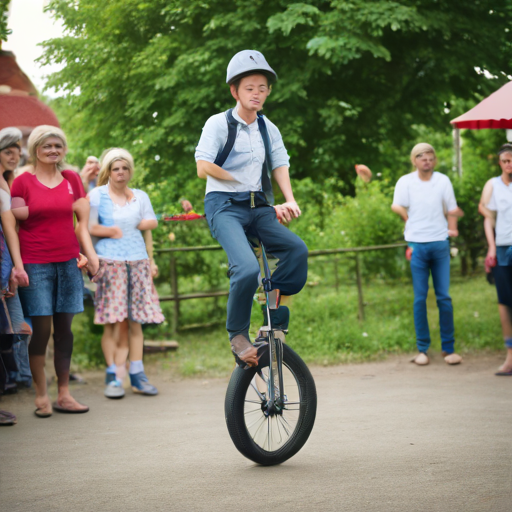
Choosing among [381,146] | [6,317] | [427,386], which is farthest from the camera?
[381,146]

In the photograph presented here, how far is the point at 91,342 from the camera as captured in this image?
8.39m

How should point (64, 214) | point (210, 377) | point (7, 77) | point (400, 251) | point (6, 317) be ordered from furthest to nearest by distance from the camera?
point (400, 251) → point (7, 77) → point (210, 377) → point (64, 214) → point (6, 317)

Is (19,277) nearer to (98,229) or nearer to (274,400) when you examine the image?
(98,229)

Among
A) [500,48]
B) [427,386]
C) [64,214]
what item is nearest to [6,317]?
[64,214]

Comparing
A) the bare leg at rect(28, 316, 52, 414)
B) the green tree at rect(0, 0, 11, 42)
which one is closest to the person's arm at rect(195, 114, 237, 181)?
the bare leg at rect(28, 316, 52, 414)

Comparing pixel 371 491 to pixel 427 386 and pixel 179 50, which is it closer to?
pixel 427 386

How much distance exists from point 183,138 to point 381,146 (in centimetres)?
398

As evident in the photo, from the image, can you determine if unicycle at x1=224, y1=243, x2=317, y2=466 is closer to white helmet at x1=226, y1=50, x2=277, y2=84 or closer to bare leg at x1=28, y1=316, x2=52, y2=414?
white helmet at x1=226, y1=50, x2=277, y2=84

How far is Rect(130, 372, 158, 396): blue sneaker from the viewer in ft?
23.2

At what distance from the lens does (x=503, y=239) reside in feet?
24.3

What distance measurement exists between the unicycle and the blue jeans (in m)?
3.67

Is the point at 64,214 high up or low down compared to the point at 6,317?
up

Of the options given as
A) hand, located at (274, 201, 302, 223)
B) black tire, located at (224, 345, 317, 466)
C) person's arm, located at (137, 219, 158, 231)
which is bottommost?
black tire, located at (224, 345, 317, 466)

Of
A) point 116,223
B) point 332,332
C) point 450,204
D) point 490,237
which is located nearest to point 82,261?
point 116,223
